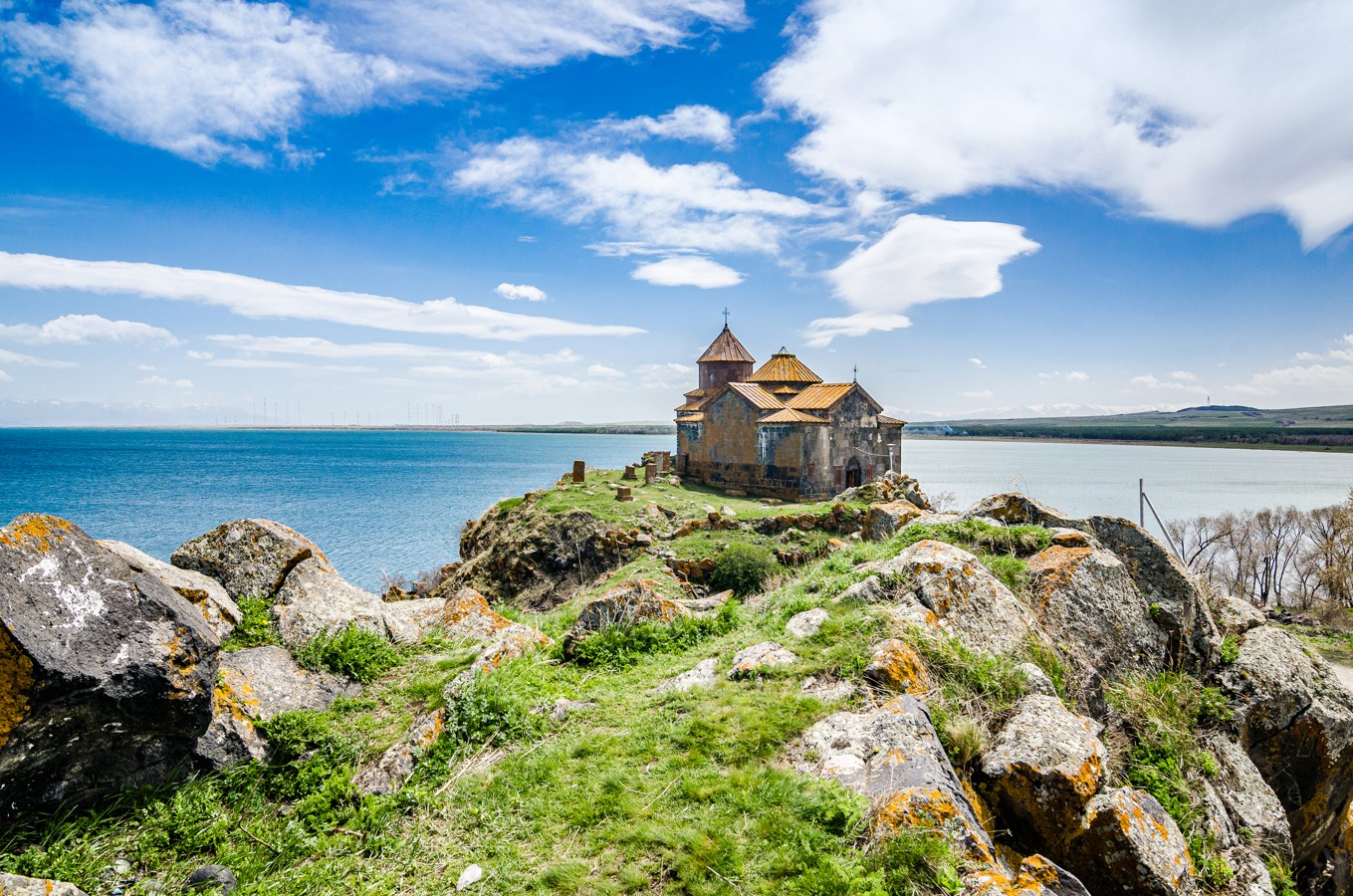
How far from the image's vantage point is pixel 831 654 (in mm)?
5980

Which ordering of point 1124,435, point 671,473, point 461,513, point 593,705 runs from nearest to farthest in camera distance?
point 593,705, point 671,473, point 461,513, point 1124,435

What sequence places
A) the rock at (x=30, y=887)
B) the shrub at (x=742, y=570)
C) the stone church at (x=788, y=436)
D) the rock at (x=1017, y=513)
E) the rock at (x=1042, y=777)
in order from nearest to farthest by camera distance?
1. the rock at (x=30, y=887)
2. the rock at (x=1042, y=777)
3. the rock at (x=1017, y=513)
4. the shrub at (x=742, y=570)
5. the stone church at (x=788, y=436)

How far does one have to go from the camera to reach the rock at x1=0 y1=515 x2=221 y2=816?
12.1 ft

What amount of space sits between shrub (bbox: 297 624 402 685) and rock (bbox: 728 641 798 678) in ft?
11.2

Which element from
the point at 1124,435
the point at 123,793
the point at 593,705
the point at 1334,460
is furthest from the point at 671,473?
the point at 1124,435

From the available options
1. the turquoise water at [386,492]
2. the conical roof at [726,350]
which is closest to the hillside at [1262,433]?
the turquoise water at [386,492]

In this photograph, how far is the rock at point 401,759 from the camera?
4.64m

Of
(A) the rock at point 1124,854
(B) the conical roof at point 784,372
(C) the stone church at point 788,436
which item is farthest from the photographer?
(B) the conical roof at point 784,372

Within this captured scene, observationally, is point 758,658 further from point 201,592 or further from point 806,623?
point 201,592

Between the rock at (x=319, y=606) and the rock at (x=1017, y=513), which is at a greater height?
the rock at (x=1017, y=513)

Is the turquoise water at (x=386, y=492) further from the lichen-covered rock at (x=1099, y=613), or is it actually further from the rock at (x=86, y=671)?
the rock at (x=86, y=671)

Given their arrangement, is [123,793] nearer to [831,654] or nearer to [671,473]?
[831,654]

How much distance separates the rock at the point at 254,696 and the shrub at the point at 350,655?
0.43 feet

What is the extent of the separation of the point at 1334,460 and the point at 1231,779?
114m
